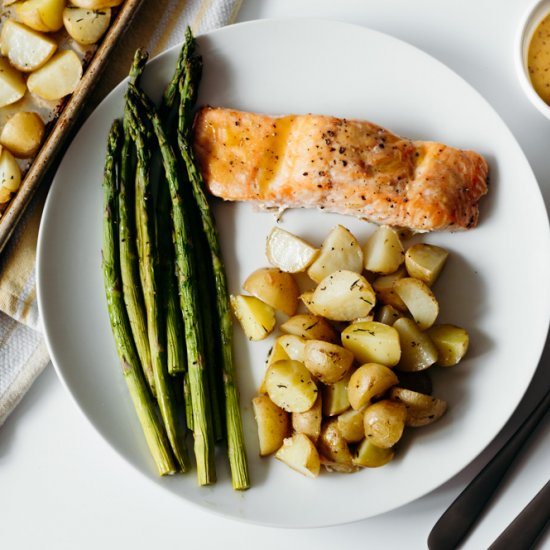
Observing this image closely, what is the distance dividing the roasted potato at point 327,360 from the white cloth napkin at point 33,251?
4.24 feet

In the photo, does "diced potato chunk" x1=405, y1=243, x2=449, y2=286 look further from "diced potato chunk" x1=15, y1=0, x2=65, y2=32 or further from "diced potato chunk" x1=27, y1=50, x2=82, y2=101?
"diced potato chunk" x1=15, y1=0, x2=65, y2=32

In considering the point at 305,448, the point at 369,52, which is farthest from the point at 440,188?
the point at 305,448

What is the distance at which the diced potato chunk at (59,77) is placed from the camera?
3375mm

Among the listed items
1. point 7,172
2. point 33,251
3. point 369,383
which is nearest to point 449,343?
point 369,383

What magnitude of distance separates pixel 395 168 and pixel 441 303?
601 millimetres

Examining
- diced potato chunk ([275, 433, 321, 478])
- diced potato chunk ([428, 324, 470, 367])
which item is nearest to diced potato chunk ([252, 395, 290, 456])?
diced potato chunk ([275, 433, 321, 478])

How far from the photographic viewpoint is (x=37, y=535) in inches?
142

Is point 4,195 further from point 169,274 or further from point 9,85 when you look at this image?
point 169,274

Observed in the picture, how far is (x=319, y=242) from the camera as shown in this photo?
10.9ft

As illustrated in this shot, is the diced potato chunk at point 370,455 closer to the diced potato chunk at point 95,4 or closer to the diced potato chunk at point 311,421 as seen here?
the diced potato chunk at point 311,421

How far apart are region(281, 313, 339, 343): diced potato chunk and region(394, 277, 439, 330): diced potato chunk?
33cm

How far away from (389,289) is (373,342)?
0.27 m

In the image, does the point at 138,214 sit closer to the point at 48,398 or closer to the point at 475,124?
the point at 48,398

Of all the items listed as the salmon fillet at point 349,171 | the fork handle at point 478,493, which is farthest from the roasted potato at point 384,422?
the salmon fillet at point 349,171
